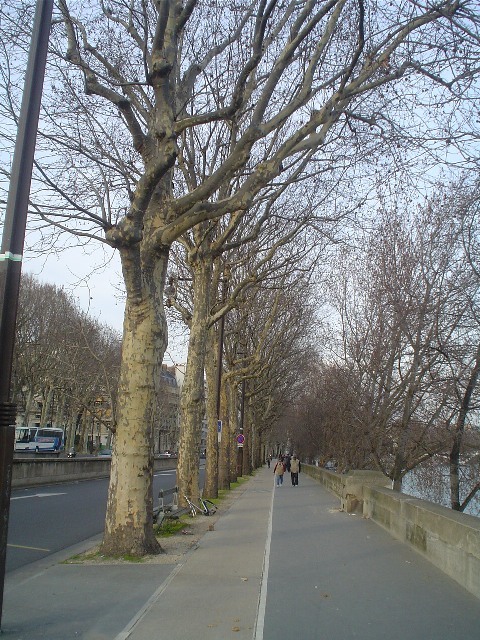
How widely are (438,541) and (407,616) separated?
2679mm

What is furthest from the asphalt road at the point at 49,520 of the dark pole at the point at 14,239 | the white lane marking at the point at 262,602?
the dark pole at the point at 14,239

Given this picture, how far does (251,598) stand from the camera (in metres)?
7.03

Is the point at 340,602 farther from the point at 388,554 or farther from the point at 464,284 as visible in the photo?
the point at 464,284

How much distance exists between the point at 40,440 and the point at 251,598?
51.5 meters

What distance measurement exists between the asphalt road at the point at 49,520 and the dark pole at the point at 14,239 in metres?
4.84

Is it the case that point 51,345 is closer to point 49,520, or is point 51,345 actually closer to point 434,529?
point 49,520

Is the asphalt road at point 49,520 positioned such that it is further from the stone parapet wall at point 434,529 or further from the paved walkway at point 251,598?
the stone parapet wall at point 434,529

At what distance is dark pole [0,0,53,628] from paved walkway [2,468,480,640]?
50.8 inches

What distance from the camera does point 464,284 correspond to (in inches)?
516

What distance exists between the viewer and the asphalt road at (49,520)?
440 inches

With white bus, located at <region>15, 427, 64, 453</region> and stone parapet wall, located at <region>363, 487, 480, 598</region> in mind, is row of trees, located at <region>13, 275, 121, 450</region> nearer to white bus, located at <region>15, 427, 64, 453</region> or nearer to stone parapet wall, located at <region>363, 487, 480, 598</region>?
white bus, located at <region>15, 427, 64, 453</region>

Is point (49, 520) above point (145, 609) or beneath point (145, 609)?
beneath

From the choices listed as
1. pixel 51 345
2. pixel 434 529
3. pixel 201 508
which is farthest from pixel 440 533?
pixel 51 345

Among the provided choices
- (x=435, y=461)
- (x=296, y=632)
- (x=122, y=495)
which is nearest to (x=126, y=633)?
(x=296, y=632)
